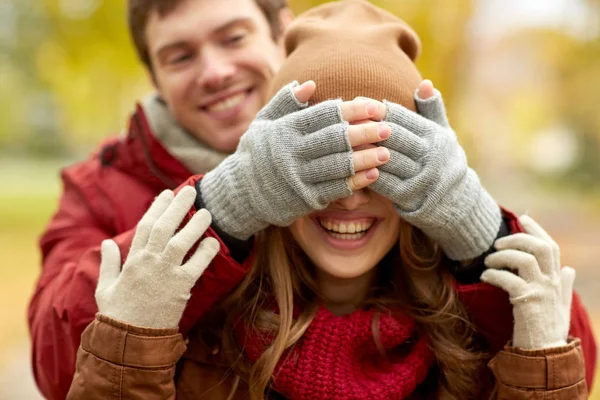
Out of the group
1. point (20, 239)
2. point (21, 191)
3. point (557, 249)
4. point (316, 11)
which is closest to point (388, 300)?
point (557, 249)

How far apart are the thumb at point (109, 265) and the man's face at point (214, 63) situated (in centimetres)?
90

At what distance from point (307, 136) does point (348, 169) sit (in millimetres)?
144

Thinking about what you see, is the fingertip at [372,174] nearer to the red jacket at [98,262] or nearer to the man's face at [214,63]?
the red jacket at [98,262]

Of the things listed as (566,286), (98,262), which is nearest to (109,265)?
(98,262)

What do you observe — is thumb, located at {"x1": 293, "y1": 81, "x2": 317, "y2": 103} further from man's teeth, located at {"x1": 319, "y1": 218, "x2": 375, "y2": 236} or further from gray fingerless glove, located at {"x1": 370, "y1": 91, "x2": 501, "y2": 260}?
man's teeth, located at {"x1": 319, "y1": 218, "x2": 375, "y2": 236}

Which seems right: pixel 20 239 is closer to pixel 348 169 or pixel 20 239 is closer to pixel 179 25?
pixel 179 25

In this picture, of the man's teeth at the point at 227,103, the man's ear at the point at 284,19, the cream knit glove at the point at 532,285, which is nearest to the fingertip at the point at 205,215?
the cream knit glove at the point at 532,285

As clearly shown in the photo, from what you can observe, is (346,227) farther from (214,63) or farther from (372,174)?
(214,63)

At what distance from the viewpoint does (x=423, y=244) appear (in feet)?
7.82

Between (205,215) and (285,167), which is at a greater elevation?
→ (285,167)

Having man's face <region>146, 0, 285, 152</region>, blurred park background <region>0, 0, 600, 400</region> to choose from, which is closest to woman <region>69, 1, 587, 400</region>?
man's face <region>146, 0, 285, 152</region>

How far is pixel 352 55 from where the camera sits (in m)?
2.12

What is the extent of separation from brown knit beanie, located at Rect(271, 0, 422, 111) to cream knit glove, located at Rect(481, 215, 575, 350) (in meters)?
0.54

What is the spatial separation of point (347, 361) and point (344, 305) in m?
0.31
